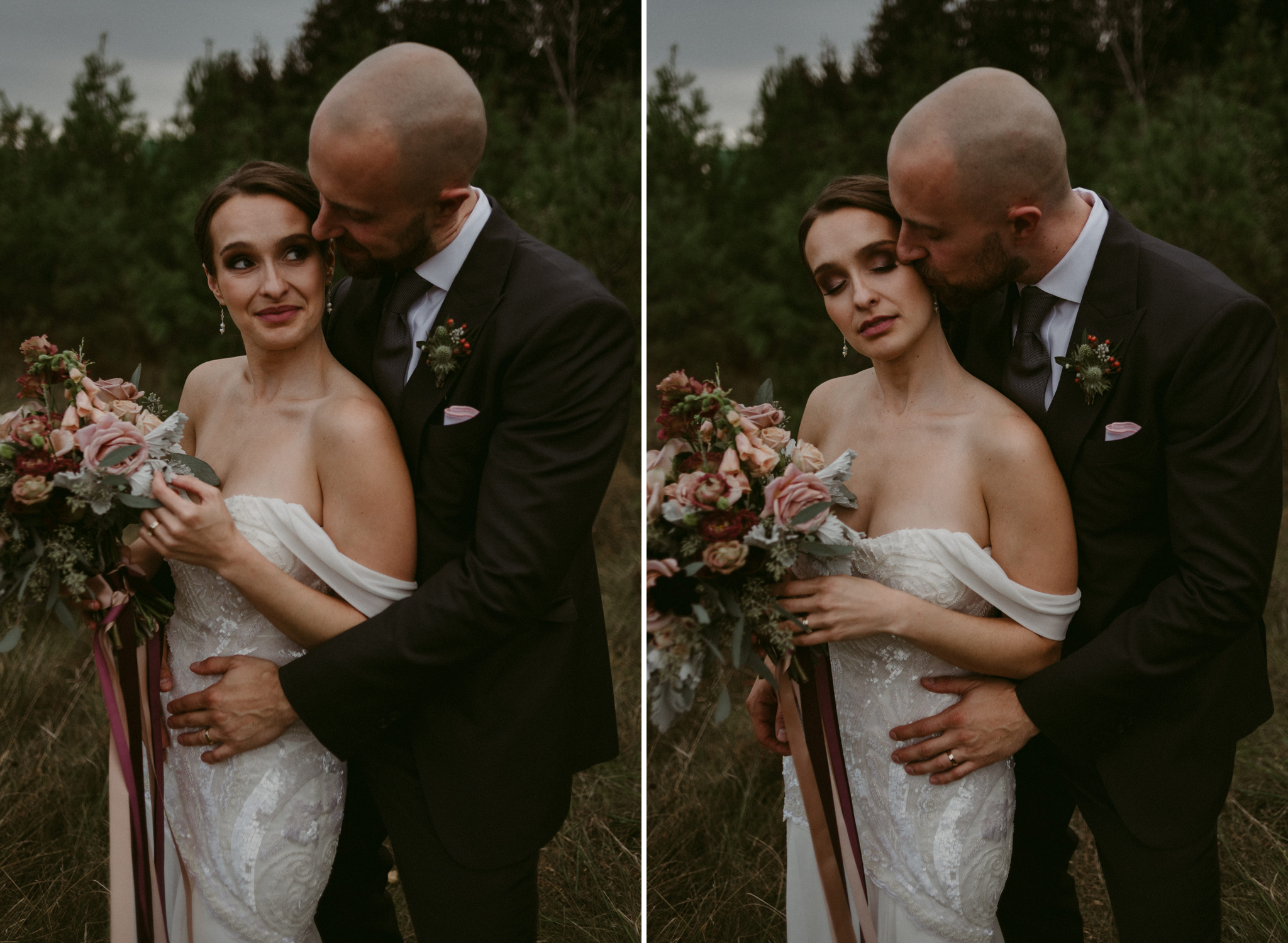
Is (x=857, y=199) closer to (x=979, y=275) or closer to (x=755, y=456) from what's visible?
(x=979, y=275)

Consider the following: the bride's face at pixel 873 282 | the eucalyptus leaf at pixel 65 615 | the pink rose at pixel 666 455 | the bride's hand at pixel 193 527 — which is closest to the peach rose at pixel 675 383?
the pink rose at pixel 666 455

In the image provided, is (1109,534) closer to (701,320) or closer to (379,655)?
(379,655)

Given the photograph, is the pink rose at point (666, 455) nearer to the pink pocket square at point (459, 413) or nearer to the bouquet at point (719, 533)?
the bouquet at point (719, 533)

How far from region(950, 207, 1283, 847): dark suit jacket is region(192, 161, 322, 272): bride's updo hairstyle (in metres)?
1.94

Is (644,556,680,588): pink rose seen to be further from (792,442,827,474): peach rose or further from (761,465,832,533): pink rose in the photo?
(792,442,827,474): peach rose

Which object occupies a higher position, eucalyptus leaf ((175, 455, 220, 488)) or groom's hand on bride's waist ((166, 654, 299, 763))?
eucalyptus leaf ((175, 455, 220, 488))

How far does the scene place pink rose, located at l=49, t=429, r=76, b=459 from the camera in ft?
7.36

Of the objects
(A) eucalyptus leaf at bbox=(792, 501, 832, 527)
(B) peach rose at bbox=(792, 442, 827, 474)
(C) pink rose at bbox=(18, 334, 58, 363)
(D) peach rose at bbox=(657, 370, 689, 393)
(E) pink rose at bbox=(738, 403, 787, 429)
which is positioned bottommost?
(A) eucalyptus leaf at bbox=(792, 501, 832, 527)

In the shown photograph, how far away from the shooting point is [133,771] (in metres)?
2.55

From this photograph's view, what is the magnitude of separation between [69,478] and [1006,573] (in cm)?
217

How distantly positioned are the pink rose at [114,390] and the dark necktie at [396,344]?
2.08 feet

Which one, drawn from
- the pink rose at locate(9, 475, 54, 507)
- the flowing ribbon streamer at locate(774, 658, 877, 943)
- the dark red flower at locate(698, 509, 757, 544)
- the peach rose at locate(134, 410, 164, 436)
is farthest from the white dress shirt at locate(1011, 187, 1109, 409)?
the pink rose at locate(9, 475, 54, 507)

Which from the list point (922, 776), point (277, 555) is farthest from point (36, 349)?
point (922, 776)

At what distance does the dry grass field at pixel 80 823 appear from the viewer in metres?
3.88
